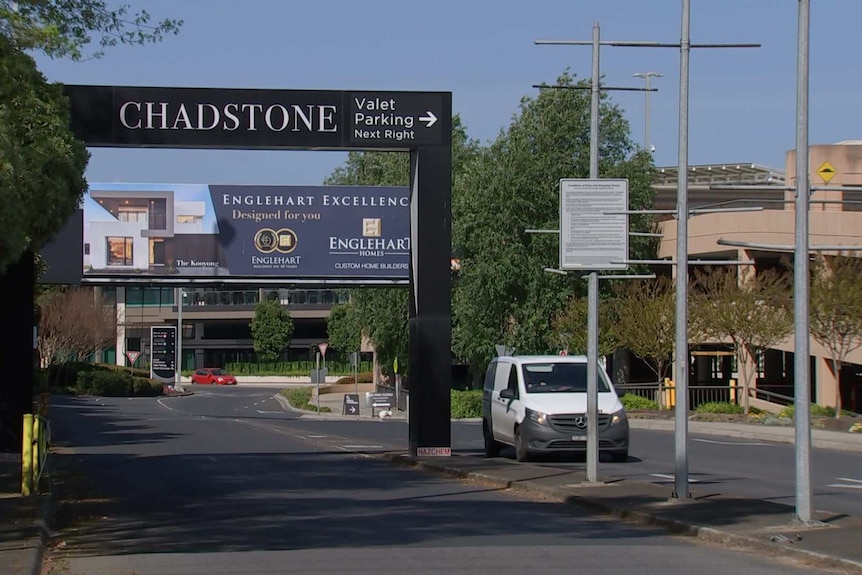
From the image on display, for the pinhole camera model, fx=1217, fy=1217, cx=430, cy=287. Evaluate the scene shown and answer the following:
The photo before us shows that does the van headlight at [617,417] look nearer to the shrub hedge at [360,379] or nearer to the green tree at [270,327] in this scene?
the shrub hedge at [360,379]

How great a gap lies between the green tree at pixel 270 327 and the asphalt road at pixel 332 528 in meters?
82.1

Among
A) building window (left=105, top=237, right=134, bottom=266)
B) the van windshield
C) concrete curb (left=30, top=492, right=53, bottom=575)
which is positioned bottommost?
concrete curb (left=30, top=492, right=53, bottom=575)

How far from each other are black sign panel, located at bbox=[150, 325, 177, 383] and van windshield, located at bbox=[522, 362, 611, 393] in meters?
62.0

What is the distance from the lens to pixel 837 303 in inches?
1320

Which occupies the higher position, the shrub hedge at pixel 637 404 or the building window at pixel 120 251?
the building window at pixel 120 251

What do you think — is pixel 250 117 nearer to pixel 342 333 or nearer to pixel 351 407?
pixel 351 407

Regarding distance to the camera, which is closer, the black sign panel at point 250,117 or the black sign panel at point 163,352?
the black sign panel at point 250,117

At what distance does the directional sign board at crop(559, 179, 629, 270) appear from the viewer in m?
15.8

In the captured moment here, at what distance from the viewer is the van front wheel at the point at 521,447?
2148 centimetres

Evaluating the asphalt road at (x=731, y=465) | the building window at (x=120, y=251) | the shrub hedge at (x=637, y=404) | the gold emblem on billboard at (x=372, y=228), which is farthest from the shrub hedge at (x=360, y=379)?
the gold emblem on billboard at (x=372, y=228)

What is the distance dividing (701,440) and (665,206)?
33.9 m

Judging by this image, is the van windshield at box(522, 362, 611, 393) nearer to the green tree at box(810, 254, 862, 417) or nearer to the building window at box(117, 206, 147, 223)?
the green tree at box(810, 254, 862, 417)

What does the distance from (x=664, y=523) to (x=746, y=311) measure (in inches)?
1075

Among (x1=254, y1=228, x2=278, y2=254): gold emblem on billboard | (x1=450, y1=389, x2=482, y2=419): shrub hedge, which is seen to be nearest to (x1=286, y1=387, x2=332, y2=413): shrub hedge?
(x1=450, y1=389, x2=482, y2=419): shrub hedge
